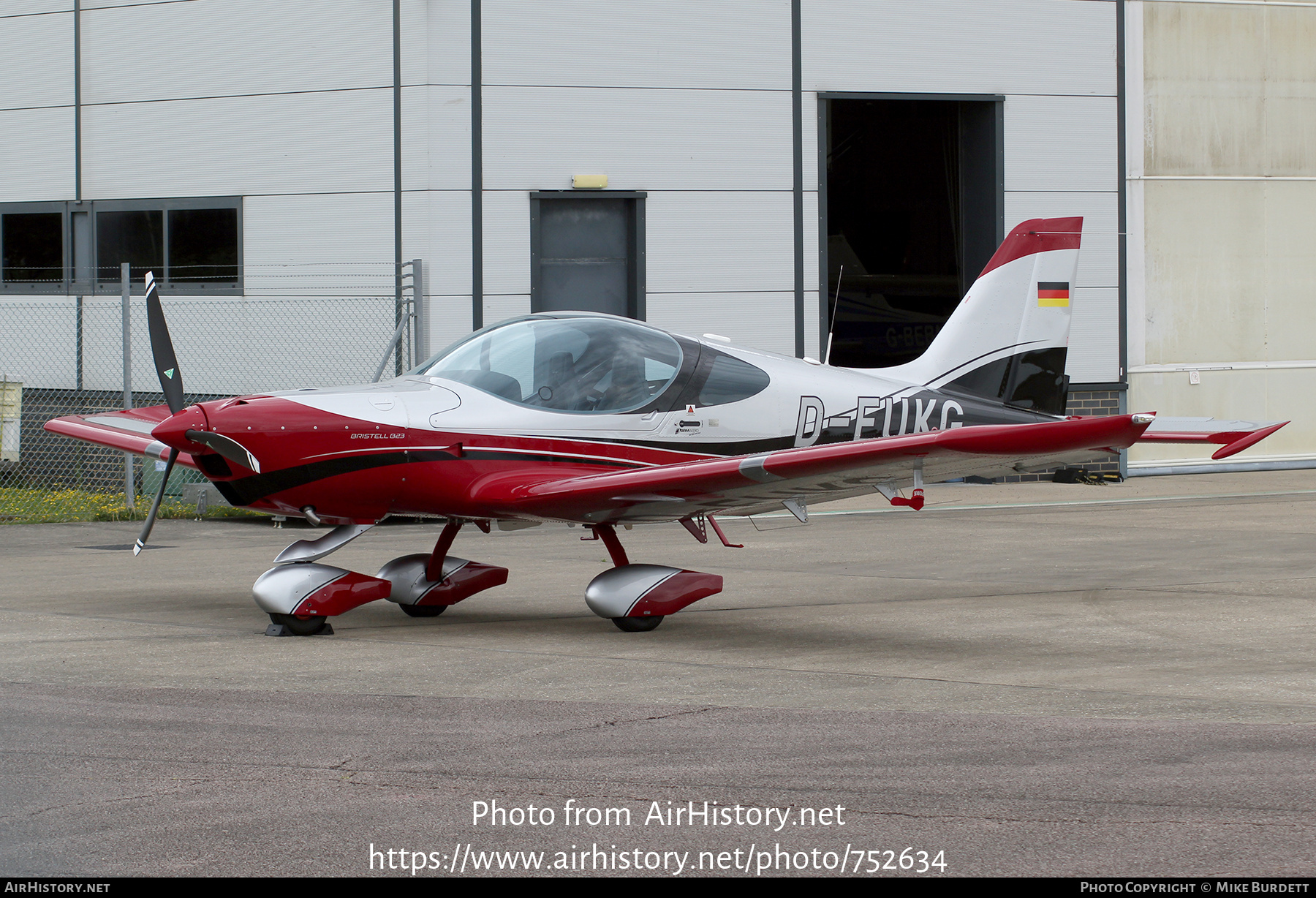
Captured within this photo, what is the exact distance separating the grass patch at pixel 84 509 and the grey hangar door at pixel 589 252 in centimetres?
405

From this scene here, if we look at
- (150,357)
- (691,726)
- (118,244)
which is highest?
(118,244)

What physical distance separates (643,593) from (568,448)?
0.94 metres

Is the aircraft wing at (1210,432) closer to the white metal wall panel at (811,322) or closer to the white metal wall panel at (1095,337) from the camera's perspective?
the white metal wall panel at (811,322)

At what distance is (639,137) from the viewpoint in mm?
16047

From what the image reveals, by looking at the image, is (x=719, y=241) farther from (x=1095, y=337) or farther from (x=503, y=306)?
(x=1095, y=337)

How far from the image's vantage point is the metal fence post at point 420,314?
14.9 m

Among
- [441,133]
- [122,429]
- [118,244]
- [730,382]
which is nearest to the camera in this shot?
[730,382]

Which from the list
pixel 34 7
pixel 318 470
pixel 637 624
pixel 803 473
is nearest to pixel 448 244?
pixel 34 7

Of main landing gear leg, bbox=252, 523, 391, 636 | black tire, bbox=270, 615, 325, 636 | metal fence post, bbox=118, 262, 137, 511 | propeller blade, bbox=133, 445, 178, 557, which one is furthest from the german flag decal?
metal fence post, bbox=118, 262, 137, 511

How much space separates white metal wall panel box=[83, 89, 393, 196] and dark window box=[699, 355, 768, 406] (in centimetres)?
799

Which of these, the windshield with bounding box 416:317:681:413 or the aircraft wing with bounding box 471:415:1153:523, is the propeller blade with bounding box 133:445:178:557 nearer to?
the windshield with bounding box 416:317:681:413

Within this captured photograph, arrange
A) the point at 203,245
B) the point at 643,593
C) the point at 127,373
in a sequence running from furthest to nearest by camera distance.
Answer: the point at 203,245, the point at 127,373, the point at 643,593

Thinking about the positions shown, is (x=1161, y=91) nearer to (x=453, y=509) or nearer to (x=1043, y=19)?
(x=1043, y=19)
